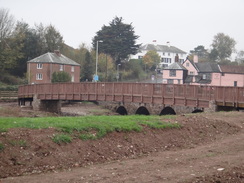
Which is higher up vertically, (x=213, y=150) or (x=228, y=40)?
(x=228, y=40)

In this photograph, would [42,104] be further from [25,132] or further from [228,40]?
[228,40]

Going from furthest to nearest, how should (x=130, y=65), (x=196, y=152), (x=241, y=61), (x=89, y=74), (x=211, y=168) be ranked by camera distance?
(x=241, y=61) → (x=130, y=65) → (x=89, y=74) → (x=196, y=152) → (x=211, y=168)

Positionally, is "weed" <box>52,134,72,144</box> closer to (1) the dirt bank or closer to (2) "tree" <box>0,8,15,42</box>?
(1) the dirt bank

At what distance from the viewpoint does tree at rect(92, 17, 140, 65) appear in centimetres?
9212

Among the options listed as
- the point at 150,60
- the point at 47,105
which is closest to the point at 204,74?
the point at 150,60

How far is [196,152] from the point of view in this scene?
1315cm

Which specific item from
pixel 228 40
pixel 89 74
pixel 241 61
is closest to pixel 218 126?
pixel 89 74

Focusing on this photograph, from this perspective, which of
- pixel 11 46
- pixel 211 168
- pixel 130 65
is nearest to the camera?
pixel 211 168

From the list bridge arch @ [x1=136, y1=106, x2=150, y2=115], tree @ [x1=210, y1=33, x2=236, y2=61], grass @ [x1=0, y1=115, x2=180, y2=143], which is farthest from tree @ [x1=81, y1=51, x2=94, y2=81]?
grass @ [x1=0, y1=115, x2=180, y2=143]

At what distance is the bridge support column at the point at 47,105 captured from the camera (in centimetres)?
5006

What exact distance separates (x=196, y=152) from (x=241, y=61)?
13016 centimetres

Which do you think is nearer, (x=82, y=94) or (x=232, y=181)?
(x=232, y=181)

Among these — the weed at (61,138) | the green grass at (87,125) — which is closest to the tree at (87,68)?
the green grass at (87,125)

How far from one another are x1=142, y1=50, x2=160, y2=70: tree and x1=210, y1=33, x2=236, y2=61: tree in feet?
70.4
